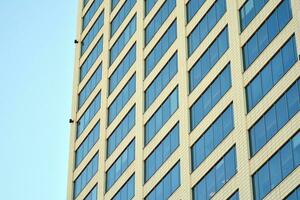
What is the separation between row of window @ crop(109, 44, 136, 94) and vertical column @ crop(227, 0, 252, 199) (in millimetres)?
15856

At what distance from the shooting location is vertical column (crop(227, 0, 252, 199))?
59.1m

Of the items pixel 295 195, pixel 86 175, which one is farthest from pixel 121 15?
pixel 295 195

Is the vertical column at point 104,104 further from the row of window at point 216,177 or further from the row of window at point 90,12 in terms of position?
the row of window at point 216,177

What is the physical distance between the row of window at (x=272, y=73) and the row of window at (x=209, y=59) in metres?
5.41

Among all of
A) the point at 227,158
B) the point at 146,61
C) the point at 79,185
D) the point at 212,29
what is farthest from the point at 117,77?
the point at 227,158

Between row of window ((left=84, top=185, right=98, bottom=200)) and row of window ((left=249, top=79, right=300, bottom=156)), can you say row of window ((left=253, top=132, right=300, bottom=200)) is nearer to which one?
row of window ((left=249, top=79, right=300, bottom=156))

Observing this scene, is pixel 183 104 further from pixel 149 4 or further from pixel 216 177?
pixel 149 4

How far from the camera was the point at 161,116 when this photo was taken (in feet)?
237

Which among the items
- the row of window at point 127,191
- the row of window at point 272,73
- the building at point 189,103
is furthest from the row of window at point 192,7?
the row of window at point 127,191

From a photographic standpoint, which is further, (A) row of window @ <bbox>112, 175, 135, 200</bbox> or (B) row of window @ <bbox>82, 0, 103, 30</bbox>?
(B) row of window @ <bbox>82, 0, 103, 30</bbox>

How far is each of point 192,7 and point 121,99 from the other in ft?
39.6

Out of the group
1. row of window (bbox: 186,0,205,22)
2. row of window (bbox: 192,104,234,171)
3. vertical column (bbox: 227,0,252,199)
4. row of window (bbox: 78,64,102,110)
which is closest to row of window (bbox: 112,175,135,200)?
row of window (bbox: 192,104,234,171)

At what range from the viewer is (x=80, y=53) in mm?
94438

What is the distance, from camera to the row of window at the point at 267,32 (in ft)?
199
